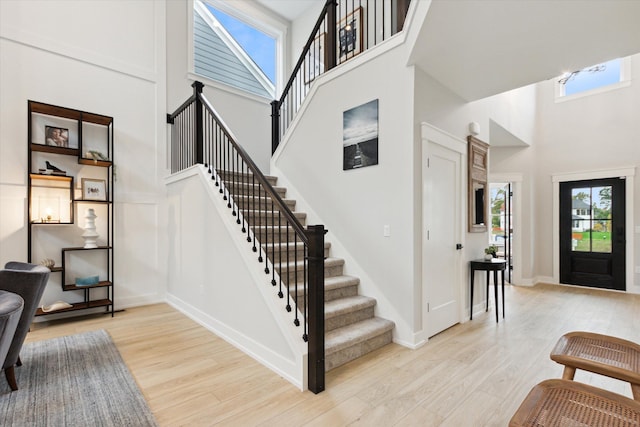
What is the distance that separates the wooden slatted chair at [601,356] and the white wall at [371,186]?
1400mm

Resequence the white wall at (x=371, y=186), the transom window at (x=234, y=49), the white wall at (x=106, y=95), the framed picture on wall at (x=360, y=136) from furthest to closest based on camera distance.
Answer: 1. the transom window at (x=234, y=49)
2. the white wall at (x=106, y=95)
3. the framed picture on wall at (x=360, y=136)
4. the white wall at (x=371, y=186)

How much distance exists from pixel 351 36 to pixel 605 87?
494 cm

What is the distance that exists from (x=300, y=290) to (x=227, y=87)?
13.9ft

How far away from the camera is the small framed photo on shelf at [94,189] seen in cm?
394

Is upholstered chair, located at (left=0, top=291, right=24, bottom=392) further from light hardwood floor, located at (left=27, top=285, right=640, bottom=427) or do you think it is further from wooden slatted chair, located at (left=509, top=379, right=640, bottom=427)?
wooden slatted chair, located at (left=509, top=379, right=640, bottom=427)

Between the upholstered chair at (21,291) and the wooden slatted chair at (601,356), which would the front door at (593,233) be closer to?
the wooden slatted chair at (601,356)

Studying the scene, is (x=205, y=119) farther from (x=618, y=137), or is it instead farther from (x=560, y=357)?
(x=618, y=137)

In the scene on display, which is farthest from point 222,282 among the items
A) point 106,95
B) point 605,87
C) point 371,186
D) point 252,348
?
point 605,87

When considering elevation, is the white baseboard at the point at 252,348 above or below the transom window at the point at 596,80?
below

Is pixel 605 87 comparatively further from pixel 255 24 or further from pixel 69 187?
pixel 69 187

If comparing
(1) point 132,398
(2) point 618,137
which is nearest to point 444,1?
(1) point 132,398

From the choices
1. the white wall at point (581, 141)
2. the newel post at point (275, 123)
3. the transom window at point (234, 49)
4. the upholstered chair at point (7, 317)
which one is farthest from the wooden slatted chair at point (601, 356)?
the transom window at point (234, 49)

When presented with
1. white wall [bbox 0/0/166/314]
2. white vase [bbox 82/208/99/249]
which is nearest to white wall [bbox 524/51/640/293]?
white wall [bbox 0/0/166/314]

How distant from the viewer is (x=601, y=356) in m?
1.61
